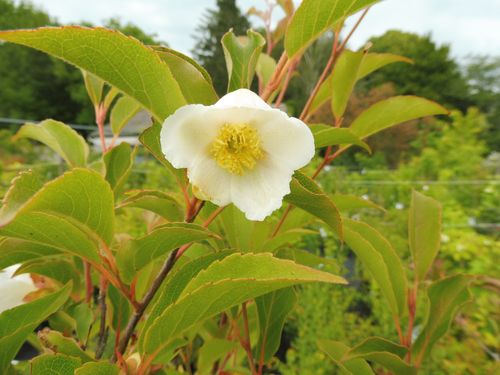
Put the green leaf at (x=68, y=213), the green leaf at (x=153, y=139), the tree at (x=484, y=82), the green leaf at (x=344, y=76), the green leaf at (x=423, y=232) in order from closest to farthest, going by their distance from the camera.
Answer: the green leaf at (x=68, y=213) → the green leaf at (x=153, y=139) → the green leaf at (x=344, y=76) → the green leaf at (x=423, y=232) → the tree at (x=484, y=82)

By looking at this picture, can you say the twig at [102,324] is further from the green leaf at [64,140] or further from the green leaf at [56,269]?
the green leaf at [64,140]

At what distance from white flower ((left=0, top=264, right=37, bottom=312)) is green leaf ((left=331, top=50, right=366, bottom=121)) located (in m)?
0.51

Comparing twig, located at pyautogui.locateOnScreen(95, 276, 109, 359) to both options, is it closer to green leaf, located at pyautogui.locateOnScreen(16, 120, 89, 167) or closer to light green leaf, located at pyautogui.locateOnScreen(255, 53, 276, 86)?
green leaf, located at pyautogui.locateOnScreen(16, 120, 89, 167)

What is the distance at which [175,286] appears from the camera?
0.43m

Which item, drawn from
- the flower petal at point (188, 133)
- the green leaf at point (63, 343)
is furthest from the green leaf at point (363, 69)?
the green leaf at point (63, 343)

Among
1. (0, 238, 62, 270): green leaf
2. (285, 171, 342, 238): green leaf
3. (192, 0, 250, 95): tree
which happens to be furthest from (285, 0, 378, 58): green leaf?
(192, 0, 250, 95): tree

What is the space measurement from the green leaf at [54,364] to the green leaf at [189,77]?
290 millimetres

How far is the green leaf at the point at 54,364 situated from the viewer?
0.42 meters

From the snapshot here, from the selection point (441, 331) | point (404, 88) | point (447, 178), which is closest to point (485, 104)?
point (404, 88)

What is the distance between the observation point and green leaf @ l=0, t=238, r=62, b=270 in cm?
43

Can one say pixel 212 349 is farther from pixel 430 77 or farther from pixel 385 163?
pixel 430 77

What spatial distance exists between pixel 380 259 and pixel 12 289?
53 centimetres

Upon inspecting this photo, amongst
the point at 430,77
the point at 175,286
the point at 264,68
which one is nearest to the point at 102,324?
the point at 175,286

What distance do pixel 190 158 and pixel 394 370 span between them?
42cm
